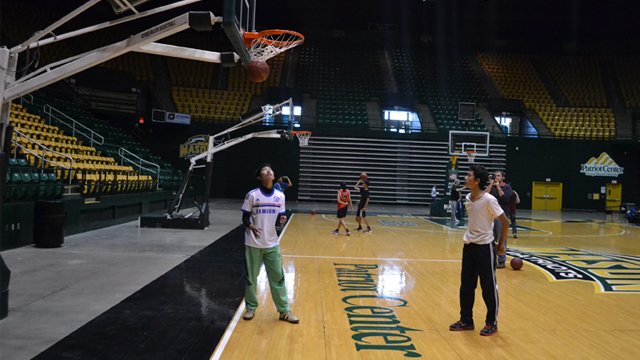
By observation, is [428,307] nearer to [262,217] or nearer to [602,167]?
[262,217]

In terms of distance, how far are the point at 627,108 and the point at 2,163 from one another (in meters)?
36.2

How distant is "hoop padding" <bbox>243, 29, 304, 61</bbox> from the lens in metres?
7.21

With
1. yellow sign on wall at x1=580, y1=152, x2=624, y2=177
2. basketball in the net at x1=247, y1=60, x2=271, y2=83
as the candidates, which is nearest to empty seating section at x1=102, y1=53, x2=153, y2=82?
basketball in the net at x1=247, y1=60, x2=271, y2=83

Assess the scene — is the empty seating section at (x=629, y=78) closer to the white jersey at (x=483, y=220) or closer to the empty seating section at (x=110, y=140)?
the empty seating section at (x=110, y=140)

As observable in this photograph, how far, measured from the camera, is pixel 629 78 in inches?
1277

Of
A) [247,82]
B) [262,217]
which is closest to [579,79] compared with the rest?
[247,82]

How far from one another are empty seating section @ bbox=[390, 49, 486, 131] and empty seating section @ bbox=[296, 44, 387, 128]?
1.98 meters

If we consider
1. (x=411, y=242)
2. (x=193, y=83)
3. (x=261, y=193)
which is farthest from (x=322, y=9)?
(x=261, y=193)

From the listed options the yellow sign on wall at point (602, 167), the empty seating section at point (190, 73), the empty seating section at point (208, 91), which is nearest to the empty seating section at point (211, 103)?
the empty seating section at point (208, 91)

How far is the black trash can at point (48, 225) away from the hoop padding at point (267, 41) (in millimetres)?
5285

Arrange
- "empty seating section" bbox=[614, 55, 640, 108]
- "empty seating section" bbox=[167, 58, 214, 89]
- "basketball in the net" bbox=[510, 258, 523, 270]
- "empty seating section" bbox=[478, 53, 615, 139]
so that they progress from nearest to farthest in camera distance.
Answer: "basketball in the net" bbox=[510, 258, 523, 270]
"empty seating section" bbox=[478, 53, 615, 139]
"empty seating section" bbox=[167, 58, 214, 89]
"empty seating section" bbox=[614, 55, 640, 108]

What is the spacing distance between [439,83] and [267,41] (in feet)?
90.1

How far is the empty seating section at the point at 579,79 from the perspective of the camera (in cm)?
3180

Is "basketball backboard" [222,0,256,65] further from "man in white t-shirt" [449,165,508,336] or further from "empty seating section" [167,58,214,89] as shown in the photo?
"empty seating section" [167,58,214,89]
